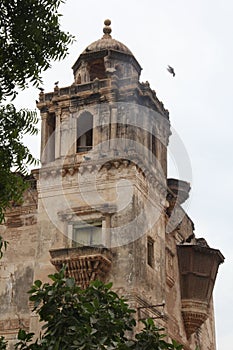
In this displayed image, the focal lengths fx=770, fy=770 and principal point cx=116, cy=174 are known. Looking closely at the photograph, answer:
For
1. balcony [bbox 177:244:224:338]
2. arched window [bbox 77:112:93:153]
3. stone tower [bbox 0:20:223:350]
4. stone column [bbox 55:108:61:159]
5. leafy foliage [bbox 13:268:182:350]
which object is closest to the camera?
leafy foliage [bbox 13:268:182:350]

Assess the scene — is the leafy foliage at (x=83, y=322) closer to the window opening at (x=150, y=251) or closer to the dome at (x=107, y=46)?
the window opening at (x=150, y=251)

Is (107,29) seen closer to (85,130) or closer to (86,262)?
(85,130)

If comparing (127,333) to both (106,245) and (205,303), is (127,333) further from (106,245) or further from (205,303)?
(205,303)

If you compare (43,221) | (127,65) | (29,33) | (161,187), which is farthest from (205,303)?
(29,33)

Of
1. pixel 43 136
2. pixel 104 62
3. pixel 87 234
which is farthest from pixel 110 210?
pixel 104 62

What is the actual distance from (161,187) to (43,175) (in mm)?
3418

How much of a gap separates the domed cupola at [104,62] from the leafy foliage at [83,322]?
1326 centimetres

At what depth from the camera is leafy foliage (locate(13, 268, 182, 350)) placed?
948 centimetres

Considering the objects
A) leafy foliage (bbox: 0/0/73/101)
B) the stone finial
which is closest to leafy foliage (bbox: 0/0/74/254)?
leafy foliage (bbox: 0/0/73/101)

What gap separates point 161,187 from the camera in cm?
2227

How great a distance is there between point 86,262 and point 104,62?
696 cm

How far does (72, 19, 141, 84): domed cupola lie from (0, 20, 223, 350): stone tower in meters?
0.04

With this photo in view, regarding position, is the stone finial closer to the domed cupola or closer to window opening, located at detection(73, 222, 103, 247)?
the domed cupola

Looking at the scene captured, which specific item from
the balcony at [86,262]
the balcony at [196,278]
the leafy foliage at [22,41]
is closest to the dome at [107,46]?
the balcony at [196,278]
